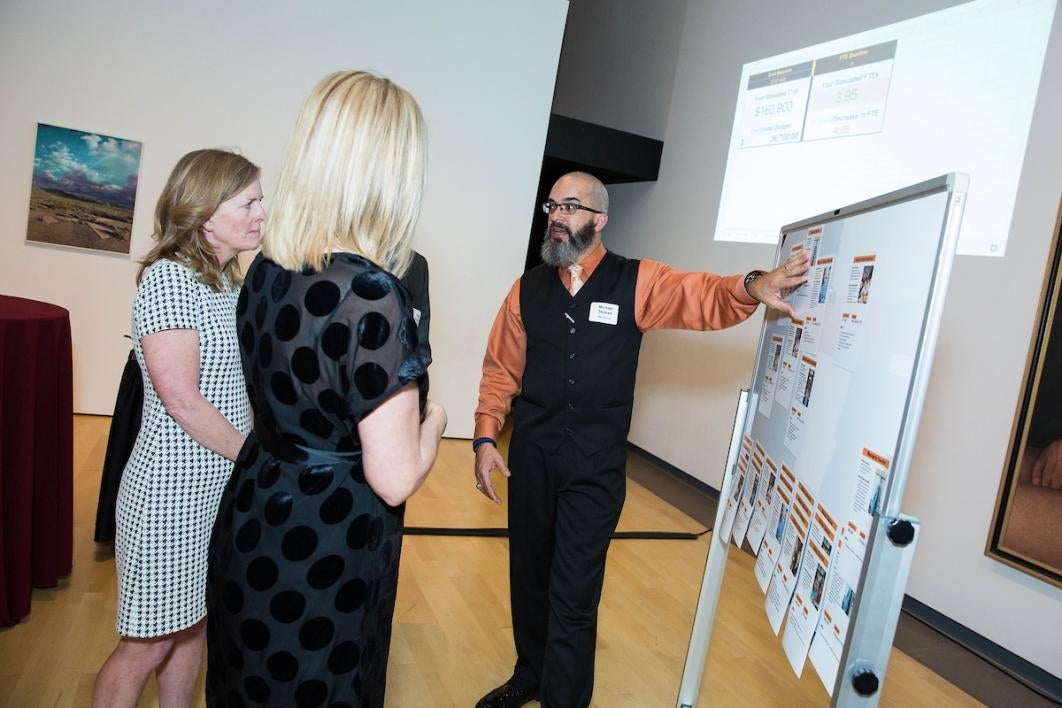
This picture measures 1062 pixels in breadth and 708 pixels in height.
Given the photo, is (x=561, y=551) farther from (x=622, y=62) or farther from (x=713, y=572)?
(x=622, y=62)

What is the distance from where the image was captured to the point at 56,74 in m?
4.84

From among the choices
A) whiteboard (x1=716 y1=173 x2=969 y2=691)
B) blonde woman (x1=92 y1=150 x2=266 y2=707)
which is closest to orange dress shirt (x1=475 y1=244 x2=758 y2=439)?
whiteboard (x1=716 y1=173 x2=969 y2=691)

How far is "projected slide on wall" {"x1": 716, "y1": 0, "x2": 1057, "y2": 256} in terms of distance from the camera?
11.0ft

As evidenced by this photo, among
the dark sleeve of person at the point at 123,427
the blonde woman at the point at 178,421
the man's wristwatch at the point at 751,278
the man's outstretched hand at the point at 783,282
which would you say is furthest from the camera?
the dark sleeve of person at the point at 123,427

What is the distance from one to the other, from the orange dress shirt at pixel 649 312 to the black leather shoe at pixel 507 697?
83 centimetres

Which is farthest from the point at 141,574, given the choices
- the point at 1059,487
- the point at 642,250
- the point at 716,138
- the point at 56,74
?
the point at 642,250

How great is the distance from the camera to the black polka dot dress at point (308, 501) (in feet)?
3.60

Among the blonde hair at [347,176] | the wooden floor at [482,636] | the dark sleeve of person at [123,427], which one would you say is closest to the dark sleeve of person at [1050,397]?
the wooden floor at [482,636]

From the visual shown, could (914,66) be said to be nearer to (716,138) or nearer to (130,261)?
(716,138)

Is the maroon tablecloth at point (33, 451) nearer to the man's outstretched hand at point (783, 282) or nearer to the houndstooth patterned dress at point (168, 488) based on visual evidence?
the houndstooth patterned dress at point (168, 488)

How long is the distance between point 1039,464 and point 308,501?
126 inches

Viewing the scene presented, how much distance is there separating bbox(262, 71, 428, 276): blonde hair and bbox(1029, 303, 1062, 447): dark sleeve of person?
3131 mm

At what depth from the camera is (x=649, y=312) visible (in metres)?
2.25

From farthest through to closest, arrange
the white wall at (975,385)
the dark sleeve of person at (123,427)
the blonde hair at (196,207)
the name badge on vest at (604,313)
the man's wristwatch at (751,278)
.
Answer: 1. the white wall at (975,385)
2. the dark sleeve of person at (123,427)
3. the name badge on vest at (604,313)
4. the man's wristwatch at (751,278)
5. the blonde hair at (196,207)
